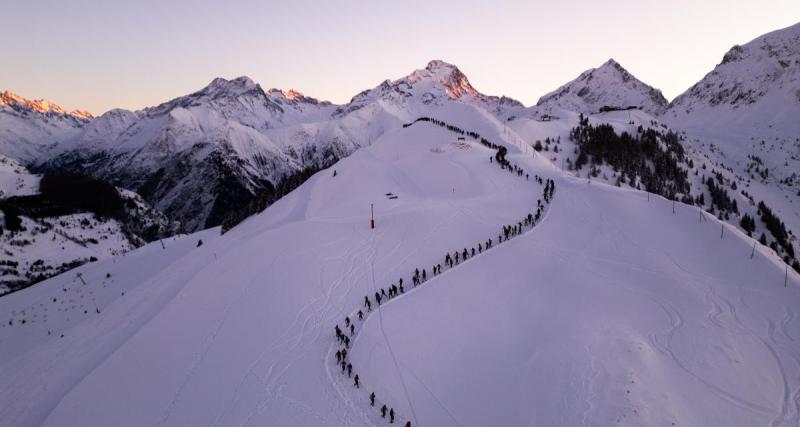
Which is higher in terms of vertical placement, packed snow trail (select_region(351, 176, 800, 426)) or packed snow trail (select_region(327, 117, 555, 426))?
packed snow trail (select_region(327, 117, 555, 426))

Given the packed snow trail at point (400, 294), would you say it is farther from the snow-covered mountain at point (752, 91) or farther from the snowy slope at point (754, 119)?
the snow-covered mountain at point (752, 91)

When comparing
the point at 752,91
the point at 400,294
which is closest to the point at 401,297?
the point at 400,294

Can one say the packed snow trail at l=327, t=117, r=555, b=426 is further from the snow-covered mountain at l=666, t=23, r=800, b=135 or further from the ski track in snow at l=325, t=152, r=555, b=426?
the snow-covered mountain at l=666, t=23, r=800, b=135

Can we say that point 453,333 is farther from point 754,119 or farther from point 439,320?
point 754,119

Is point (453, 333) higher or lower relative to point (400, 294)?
lower

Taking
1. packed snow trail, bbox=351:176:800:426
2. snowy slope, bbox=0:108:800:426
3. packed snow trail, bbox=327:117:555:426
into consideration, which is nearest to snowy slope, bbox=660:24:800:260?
packed snow trail, bbox=351:176:800:426

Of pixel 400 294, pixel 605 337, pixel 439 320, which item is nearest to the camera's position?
pixel 605 337

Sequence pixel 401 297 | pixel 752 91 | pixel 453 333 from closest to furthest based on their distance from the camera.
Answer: pixel 453 333 < pixel 401 297 < pixel 752 91

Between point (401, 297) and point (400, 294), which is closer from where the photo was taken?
point (401, 297)

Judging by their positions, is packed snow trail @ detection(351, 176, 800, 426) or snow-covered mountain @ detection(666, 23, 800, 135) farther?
snow-covered mountain @ detection(666, 23, 800, 135)
